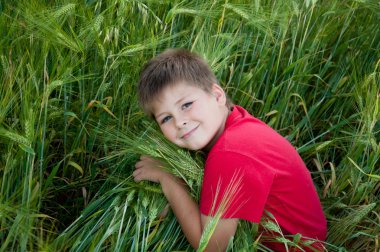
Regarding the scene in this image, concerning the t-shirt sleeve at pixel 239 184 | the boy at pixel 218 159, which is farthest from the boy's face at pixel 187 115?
the t-shirt sleeve at pixel 239 184

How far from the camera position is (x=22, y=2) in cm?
188

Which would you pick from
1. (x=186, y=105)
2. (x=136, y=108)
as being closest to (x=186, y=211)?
Answer: (x=186, y=105)

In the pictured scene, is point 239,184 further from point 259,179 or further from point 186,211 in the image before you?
point 186,211

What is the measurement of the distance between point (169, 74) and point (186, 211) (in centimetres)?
37

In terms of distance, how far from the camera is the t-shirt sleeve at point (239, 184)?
58.0 inches

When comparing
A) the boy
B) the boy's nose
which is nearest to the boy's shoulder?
the boy

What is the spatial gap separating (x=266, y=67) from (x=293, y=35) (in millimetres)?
155

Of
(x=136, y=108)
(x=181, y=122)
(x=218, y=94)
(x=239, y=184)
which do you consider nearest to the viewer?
(x=239, y=184)

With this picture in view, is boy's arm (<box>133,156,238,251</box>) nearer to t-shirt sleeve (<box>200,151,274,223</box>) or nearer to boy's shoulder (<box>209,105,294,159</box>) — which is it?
t-shirt sleeve (<box>200,151,274,223</box>)

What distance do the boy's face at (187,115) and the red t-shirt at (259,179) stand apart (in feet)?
0.19

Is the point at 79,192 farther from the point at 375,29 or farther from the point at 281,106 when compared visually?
the point at 375,29

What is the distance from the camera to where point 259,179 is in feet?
4.88

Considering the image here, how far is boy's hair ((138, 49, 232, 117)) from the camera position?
1671 millimetres

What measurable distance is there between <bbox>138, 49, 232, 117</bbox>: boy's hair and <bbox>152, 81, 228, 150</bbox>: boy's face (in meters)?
0.02
